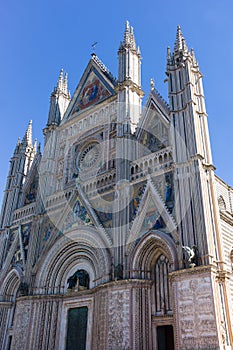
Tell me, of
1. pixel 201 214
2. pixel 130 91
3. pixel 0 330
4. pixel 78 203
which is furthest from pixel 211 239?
pixel 0 330

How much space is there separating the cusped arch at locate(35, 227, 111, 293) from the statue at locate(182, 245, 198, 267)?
18.6 feet

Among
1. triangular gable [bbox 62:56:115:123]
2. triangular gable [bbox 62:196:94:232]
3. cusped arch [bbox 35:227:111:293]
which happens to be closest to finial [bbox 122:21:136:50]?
triangular gable [bbox 62:56:115:123]

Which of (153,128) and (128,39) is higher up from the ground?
(128,39)

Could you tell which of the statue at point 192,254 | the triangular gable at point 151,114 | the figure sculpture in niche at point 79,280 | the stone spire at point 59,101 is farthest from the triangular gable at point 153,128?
the stone spire at point 59,101

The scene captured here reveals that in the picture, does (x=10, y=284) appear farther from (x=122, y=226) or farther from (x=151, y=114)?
(x=151, y=114)

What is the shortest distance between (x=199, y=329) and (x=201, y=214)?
14.5ft

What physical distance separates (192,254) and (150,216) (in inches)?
136

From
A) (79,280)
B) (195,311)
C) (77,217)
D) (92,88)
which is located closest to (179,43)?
(92,88)

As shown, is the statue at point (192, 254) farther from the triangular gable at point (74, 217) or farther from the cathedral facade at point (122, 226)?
the triangular gable at point (74, 217)

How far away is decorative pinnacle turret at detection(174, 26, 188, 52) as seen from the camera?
2080 cm

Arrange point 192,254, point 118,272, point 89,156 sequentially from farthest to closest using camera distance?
point 89,156, point 118,272, point 192,254

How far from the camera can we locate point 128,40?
24.9 m

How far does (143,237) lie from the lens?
1702cm

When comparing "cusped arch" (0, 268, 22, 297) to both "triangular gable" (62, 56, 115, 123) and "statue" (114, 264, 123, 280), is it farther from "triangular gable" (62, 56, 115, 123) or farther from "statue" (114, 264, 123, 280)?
"triangular gable" (62, 56, 115, 123)
